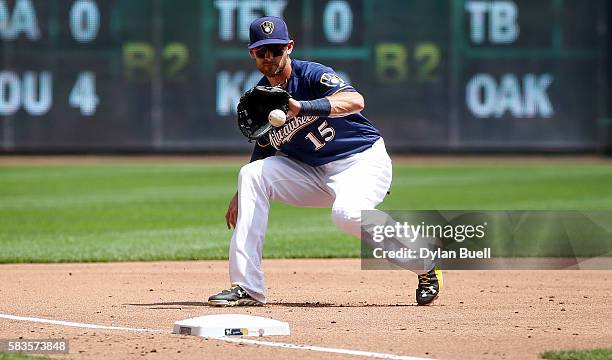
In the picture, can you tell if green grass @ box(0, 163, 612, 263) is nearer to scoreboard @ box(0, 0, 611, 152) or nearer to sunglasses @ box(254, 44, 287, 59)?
scoreboard @ box(0, 0, 611, 152)

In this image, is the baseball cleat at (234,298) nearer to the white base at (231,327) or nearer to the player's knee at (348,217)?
the player's knee at (348,217)

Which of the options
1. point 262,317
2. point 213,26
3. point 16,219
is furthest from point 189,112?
point 262,317

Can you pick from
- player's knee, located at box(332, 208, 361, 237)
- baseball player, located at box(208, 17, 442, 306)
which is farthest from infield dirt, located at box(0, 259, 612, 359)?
player's knee, located at box(332, 208, 361, 237)

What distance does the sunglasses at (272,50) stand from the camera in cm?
645

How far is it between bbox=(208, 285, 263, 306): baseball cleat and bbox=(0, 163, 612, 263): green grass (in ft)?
10.5

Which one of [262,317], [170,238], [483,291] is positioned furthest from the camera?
[170,238]

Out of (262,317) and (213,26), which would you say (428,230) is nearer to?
(262,317)

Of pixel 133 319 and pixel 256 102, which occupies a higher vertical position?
pixel 256 102

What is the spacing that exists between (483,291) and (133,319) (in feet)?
7.92

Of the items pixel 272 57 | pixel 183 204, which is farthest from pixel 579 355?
pixel 183 204

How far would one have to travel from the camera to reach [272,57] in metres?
6.48

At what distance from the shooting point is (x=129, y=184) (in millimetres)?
17750

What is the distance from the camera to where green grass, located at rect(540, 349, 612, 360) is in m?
4.87

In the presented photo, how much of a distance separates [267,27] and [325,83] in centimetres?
41
